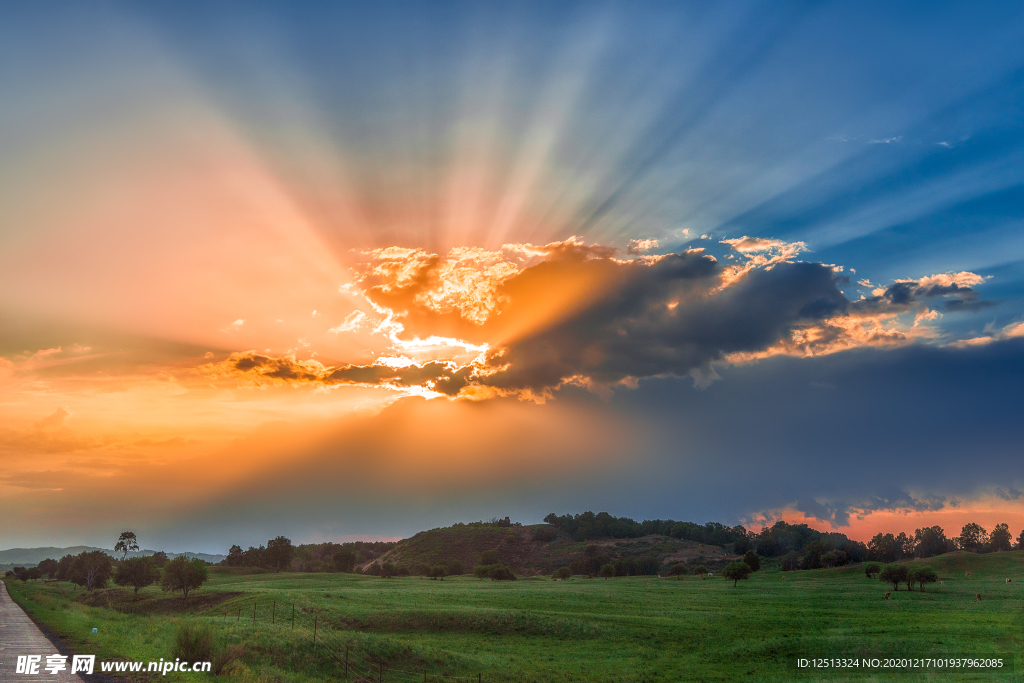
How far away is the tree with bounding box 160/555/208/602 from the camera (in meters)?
92.5

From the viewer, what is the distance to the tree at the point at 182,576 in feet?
303

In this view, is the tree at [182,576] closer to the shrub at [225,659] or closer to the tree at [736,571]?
the shrub at [225,659]

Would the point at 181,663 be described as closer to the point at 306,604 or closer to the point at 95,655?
the point at 95,655

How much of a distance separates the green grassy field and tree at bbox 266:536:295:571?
8878 centimetres

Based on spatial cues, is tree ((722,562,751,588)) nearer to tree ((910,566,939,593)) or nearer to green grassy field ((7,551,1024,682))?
green grassy field ((7,551,1024,682))

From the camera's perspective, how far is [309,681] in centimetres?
3988

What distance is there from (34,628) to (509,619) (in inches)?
1734

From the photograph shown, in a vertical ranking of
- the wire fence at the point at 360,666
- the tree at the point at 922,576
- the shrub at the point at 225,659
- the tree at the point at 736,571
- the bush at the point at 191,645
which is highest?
the bush at the point at 191,645

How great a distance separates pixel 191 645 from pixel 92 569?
108m

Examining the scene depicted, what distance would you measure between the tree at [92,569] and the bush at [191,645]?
10235cm

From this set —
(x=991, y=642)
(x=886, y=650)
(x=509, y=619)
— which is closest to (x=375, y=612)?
(x=509, y=619)

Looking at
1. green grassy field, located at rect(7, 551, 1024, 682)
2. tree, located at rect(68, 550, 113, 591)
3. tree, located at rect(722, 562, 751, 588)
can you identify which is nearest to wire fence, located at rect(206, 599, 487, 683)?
green grassy field, located at rect(7, 551, 1024, 682)

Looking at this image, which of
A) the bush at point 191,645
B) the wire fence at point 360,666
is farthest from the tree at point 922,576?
the bush at point 191,645

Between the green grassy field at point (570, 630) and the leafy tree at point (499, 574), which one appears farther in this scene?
the leafy tree at point (499, 574)
